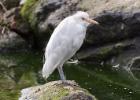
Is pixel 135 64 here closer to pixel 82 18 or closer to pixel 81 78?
pixel 81 78

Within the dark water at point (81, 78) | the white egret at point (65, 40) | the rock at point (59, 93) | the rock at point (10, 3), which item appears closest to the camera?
the rock at point (59, 93)

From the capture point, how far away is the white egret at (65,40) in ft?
34.1

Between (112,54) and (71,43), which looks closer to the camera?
(71,43)

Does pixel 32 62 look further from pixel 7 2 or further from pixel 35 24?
pixel 7 2

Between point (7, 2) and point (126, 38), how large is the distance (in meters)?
7.69

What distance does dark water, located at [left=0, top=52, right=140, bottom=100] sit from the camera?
1450 centimetres

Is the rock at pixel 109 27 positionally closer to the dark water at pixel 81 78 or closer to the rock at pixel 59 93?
the dark water at pixel 81 78

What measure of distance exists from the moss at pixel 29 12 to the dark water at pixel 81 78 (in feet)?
6.13

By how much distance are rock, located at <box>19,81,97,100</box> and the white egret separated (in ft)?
2.29

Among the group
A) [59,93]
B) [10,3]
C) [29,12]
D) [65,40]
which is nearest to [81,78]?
[65,40]

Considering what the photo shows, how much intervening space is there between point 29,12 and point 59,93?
13003mm

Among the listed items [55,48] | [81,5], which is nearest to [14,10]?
[81,5]

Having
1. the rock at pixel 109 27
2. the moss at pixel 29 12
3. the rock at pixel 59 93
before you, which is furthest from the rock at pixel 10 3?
the rock at pixel 59 93

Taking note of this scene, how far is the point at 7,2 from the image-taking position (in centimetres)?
2431
